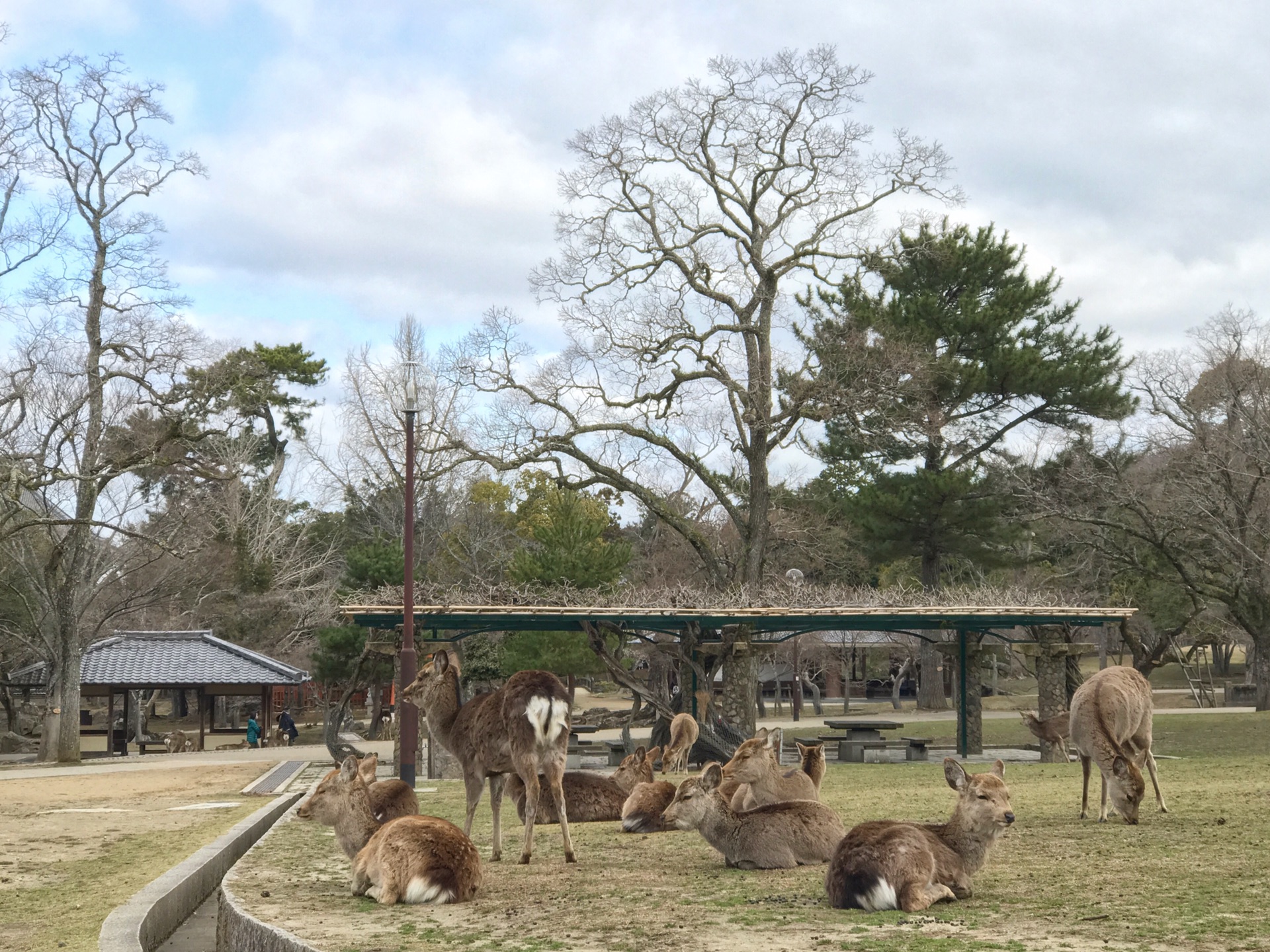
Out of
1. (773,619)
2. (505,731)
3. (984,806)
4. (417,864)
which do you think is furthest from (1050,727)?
(417,864)

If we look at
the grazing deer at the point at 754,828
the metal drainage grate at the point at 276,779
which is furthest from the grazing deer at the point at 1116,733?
the metal drainage grate at the point at 276,779

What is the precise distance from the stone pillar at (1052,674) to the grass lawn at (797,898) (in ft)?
47.1

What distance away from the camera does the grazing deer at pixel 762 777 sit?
11336 mm

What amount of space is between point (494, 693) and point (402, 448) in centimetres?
4517

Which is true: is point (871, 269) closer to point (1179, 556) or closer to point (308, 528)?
point (1179, 556)

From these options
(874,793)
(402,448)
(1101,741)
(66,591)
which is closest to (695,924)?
(1101,741)

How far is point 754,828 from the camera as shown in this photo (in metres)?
9.52

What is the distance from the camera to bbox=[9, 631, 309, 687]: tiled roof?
146 feet

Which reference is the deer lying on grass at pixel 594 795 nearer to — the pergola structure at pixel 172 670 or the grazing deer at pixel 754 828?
the grazing deer at pixel 754 828

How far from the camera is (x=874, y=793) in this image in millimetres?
17828

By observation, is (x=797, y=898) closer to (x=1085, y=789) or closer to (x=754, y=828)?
(x=754, y=828)

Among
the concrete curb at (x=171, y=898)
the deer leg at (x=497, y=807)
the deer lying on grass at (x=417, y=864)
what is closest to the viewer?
the deer lying on grass at (x=417, y=864)

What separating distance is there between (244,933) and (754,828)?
361cm

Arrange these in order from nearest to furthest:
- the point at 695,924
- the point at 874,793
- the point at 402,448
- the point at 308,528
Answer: the point at 695,924 → the point at 874,793 → the point at 402,448 → the point at 308,528
